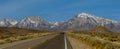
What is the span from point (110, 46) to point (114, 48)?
82cm

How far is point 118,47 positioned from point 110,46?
0.59 meters

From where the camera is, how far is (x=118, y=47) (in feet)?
57.6

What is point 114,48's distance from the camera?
56.5 ft

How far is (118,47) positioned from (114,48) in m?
0.44

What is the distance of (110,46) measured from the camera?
18031mm
